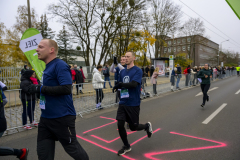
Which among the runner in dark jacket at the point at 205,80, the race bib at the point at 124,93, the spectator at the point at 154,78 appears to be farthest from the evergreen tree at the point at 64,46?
the race bib at the point at 124,93

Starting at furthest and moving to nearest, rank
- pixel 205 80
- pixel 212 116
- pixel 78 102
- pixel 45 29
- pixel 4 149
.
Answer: pixel 45 29 < pixel 205 80 < pixel 78 102 < pixel 212 116 < pixel 4 149

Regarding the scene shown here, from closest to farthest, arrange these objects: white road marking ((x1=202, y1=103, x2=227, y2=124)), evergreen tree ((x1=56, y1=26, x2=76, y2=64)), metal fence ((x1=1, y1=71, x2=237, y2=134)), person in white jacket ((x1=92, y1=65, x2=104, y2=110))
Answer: metal fence ((x1=1, y1=71, x2=237, y2=134))
white road marking ((x1=202, y1=103, x2=227, y2=124))
person in white jacket ((x1=92, y1=65, x2=104, y2=110))
evergreen tree ((x1=56, y1=26, x2=76, y2=64))

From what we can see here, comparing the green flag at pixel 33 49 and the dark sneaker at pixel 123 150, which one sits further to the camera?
the green flag at pixel 33 49

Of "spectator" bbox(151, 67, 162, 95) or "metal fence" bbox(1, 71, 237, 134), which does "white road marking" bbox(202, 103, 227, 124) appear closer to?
"metal fence" bbox(1, 71, 237, 134)

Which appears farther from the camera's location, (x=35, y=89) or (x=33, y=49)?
(x=33, y=49)

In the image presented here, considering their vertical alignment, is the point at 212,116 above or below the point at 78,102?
below

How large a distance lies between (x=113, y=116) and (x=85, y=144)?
7.85 ft

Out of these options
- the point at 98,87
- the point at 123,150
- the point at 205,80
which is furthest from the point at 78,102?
the point at 205,80

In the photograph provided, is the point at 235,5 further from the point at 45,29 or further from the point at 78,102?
the point at 45,29

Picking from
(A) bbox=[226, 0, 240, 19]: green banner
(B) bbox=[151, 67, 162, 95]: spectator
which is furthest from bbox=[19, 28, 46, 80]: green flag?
(B) bbox=[151, 67, 162, 95]: spectator

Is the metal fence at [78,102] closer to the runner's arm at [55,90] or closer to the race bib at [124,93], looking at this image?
the race bib at [124,93]

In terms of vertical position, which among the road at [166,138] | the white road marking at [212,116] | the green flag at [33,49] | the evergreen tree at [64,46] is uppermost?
the evergreen tree at [64,46]

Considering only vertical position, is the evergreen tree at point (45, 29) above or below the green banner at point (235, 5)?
above

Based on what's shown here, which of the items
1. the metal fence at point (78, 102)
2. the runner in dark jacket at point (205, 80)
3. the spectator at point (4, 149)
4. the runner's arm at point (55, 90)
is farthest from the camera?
the runner in dark jacket at point (205, 80)
